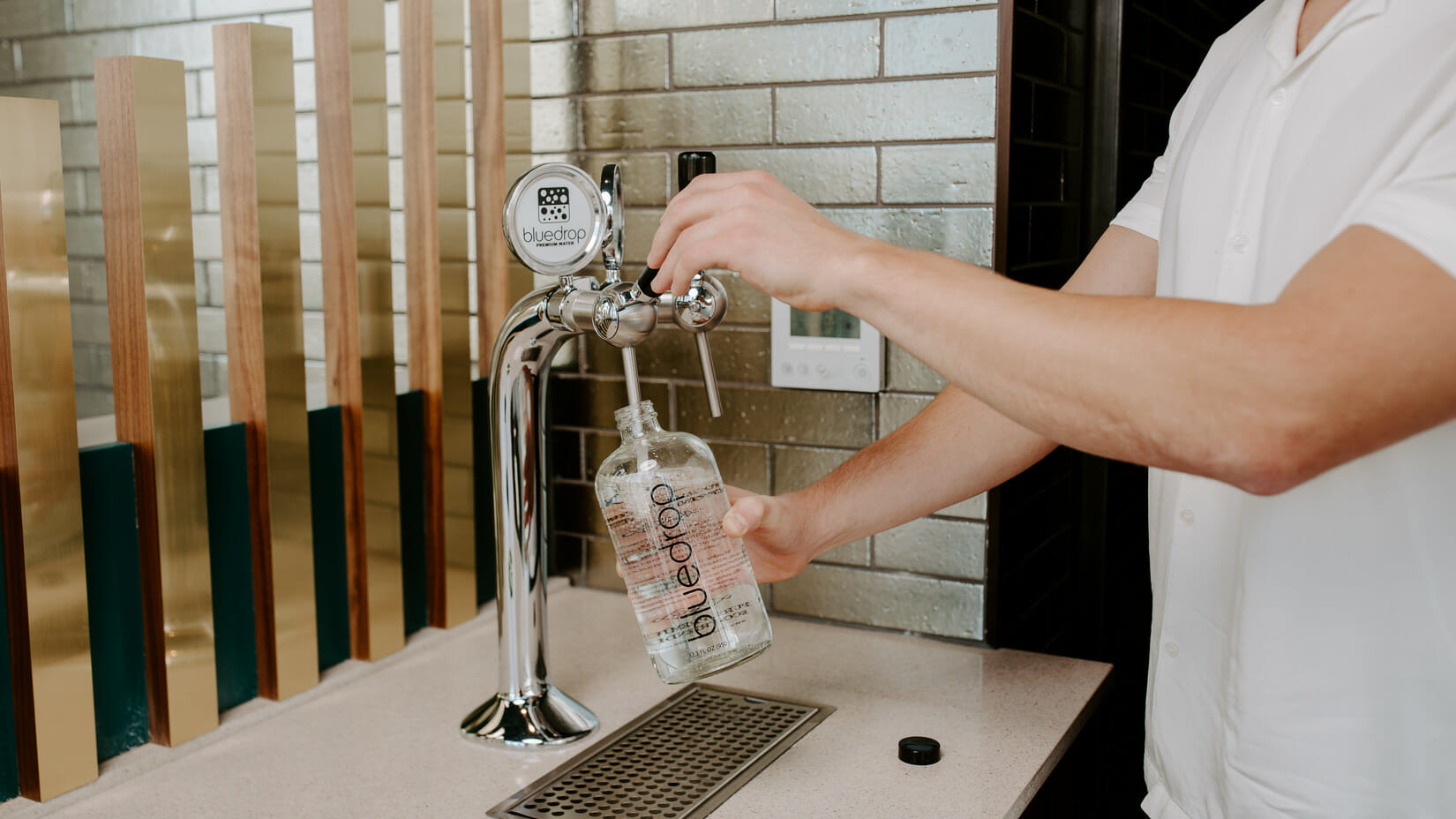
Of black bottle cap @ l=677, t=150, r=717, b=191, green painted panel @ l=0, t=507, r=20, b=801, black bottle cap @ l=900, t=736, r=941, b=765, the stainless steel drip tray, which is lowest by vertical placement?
the stainless steel drip tray

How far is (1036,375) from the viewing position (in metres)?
0.75

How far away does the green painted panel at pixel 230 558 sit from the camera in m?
1.21

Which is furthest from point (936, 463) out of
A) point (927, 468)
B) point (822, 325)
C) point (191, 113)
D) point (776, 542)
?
point (191, 113)

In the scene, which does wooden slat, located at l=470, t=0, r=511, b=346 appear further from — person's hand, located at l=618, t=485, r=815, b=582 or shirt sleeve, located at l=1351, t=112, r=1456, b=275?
shirt sleeve, located at l=1351, t=112, r=1456, b=275

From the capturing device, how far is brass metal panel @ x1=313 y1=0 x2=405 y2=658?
1.34 metres

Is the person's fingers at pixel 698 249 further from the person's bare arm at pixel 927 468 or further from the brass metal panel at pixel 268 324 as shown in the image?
the brass metal panel at pixel 268 324

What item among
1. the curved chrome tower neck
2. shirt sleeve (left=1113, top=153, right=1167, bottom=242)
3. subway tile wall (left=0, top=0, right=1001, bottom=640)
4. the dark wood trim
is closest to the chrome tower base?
the curved chrome tower neck

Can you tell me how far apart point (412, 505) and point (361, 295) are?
11.2 inches

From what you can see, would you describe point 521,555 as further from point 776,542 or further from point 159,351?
point 159,351

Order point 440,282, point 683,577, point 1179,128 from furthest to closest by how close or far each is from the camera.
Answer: point 440,282
point 1179,128
point 683,577

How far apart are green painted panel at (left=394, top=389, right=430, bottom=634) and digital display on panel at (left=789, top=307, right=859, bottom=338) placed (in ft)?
1.60

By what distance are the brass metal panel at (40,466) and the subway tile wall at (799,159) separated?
2.47ft

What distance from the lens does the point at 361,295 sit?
1383mm

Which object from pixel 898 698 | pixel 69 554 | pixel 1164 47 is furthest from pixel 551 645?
pixel 1164 47
